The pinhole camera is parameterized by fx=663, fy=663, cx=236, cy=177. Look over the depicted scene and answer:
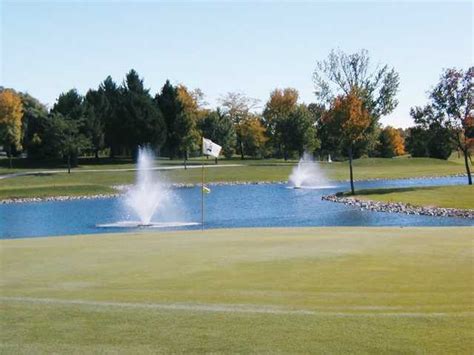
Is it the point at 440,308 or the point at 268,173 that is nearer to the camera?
the point at 440,308

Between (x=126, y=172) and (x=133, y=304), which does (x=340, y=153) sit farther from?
(x=133, y=304)

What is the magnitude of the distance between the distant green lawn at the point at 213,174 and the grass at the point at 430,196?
26655 mm

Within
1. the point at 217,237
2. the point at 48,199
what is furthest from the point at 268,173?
the point at 217,237

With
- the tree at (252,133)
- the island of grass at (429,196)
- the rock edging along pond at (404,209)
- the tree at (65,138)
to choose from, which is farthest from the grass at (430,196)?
the tree at (252,133)

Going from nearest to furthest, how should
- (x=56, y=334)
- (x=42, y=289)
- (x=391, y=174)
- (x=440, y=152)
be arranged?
(x=56, y=334), (x=42, y=289), (x=391, y=174), (x=440, y=152)

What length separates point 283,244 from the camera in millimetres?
15688

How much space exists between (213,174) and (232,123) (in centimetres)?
2920

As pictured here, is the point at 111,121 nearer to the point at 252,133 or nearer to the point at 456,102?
the point at 252,133

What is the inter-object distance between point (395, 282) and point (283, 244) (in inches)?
214

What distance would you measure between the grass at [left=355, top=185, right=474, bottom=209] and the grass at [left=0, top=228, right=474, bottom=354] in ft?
105

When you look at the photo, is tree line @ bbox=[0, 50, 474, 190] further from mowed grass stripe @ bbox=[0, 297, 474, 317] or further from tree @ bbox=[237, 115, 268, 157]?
mowed grass stripe @ bbox=[0, 297, 474, 317]

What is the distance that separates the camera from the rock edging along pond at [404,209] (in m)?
40.6

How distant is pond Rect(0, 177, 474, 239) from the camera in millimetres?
35978

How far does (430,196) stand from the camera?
163 feet
